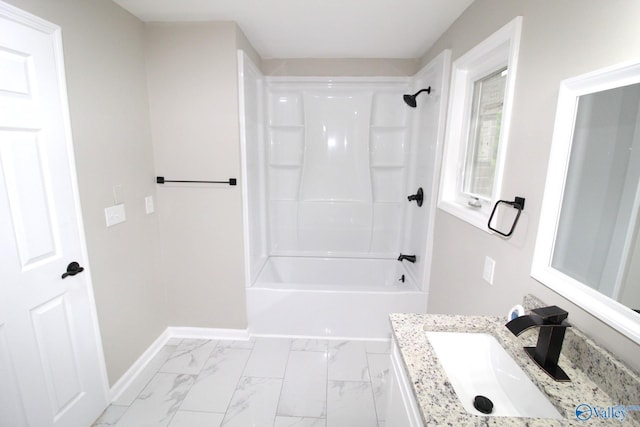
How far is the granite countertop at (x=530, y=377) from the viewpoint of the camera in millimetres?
717

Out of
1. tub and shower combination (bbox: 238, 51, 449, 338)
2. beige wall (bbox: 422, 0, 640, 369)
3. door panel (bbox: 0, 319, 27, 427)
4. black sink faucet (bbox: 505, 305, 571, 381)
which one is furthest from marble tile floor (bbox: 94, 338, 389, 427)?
black sink faucet (bbox: 505, 305, 571, 381)

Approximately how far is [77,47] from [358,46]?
6.14 feet

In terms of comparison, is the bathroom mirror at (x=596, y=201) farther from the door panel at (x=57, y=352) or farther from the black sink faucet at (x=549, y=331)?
the door panel at (x=57, y=352)

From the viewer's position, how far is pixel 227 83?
2.01 metres

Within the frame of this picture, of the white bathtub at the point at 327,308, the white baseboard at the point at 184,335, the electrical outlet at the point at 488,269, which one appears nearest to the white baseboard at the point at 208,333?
the white baseboard at the point at 184,335

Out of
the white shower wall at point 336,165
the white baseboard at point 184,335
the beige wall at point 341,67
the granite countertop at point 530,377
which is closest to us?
the granite countertop at point 530,377

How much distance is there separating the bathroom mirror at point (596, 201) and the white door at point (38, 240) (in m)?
2.13

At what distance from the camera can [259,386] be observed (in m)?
1.92

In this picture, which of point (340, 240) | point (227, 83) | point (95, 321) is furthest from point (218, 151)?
point (340, 240)

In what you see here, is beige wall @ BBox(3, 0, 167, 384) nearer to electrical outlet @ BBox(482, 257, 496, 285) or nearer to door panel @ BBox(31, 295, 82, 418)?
door panel @ BBox(31, 295, 82, 418)

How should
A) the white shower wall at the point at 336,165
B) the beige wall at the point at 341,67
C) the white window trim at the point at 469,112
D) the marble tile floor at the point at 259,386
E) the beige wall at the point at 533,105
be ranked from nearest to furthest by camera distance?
1. the beige wall at the point at 533,105
2. the white window trim at the point at 469,112
3. the marble tile floor at the point at 259,386
4. the beige wall at the point at 341,67
5. the white shower wall at the point at 336,165

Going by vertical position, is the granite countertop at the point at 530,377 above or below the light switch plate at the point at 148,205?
below

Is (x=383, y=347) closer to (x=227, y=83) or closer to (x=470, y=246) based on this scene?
(x=470, y=246)

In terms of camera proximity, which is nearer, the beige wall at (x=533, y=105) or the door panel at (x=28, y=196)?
the beige wall at (x=533, y=105)
